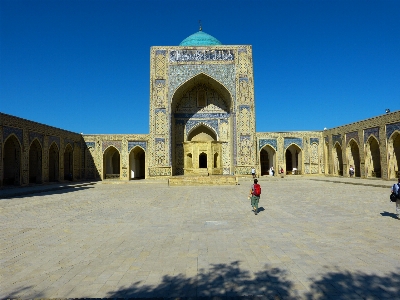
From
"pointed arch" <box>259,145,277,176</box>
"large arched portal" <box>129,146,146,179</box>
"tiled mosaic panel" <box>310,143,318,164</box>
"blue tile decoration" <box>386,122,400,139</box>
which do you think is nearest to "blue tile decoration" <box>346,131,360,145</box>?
"blue tile decoration" <box>386,122,400,139</box>

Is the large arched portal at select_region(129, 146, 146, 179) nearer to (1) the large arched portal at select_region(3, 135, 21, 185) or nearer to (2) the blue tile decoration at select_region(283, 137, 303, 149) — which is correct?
(1) the large arched portal at select_region(3, 135, 21, 185)

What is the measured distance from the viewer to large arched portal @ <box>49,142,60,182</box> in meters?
21.3

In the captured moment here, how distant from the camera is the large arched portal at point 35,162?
19094 mm

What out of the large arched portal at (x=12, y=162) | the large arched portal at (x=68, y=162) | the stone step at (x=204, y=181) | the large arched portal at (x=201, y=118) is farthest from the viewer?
the large arched portal at (x=201, y=118)

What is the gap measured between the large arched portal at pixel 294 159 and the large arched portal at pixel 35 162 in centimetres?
1880

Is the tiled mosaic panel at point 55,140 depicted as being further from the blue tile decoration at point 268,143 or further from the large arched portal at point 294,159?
the large arched portal at point 294,159

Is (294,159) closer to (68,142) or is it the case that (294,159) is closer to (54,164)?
(68,142)

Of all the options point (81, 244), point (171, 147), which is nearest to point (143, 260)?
point (81, 244)

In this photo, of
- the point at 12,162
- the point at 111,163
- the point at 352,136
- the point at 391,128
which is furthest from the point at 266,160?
the point at 12,162

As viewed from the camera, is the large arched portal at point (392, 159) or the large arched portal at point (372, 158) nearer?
the large arched portal at point (392, 159)

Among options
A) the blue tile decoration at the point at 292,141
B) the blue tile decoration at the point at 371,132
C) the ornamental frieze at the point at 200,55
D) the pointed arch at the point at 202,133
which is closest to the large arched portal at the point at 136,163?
the pointed arch at the point at 202,133

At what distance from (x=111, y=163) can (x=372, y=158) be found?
68.1 feet

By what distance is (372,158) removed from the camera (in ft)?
69.3

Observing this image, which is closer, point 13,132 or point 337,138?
point 13,132
